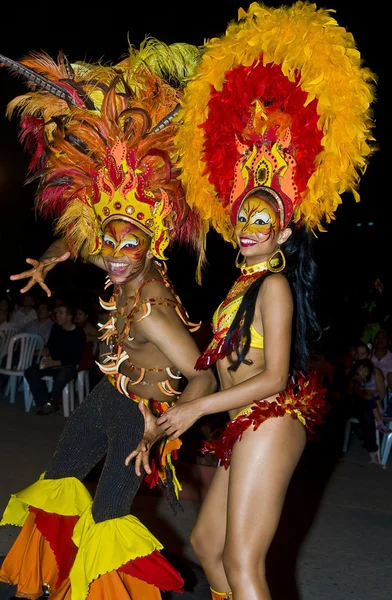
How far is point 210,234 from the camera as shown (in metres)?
12.9

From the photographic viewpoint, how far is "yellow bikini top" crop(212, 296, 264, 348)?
2.88 meters

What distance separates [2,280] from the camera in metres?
18.7

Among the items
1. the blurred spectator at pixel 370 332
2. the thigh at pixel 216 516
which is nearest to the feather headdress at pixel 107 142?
the thigh at pixel 216 516

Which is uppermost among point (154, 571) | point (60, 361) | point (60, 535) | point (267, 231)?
point (267, 231)

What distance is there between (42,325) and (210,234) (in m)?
3.47

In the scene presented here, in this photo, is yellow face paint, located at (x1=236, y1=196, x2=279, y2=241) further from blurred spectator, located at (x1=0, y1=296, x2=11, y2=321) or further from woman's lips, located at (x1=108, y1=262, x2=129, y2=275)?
blurred spectator, located at (x1=0, y1=296, x2=11, y2=321)

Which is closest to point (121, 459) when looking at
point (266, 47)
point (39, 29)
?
point (266, 47)

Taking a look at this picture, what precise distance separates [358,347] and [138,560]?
5586 mm

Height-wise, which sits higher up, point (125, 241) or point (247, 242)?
point (247, 242)

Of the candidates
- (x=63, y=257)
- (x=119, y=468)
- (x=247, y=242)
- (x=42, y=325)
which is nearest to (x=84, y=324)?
(x=42, y=325)

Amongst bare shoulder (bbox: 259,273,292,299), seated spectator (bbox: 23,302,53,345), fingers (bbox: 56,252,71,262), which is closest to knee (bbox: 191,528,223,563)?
bare shoulder (bbox: 259,273,292,299)

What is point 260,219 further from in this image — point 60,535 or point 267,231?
point 60,535

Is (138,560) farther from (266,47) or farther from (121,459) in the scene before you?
(266,47)

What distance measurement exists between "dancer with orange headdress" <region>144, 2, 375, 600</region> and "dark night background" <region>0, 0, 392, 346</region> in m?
9.06
